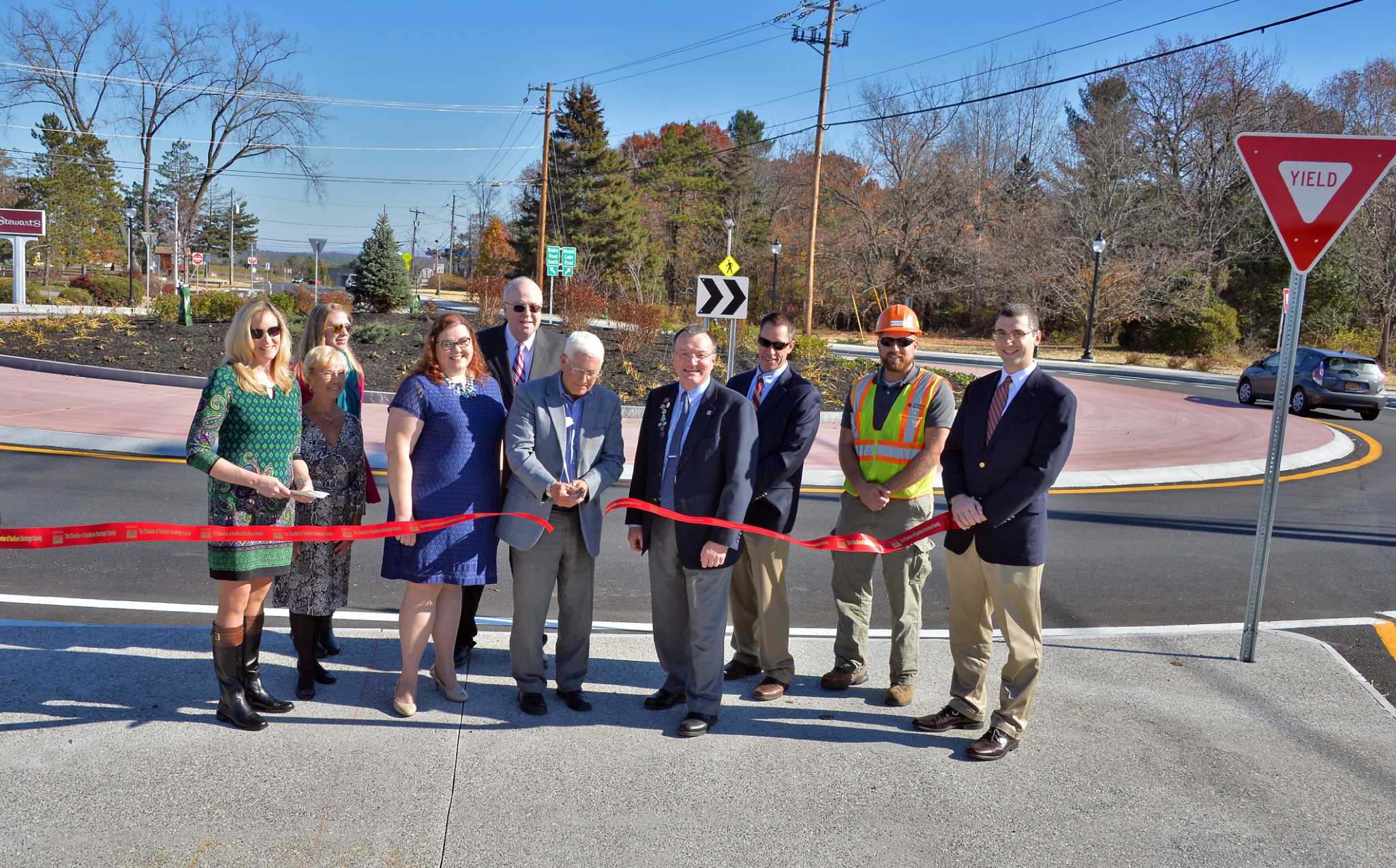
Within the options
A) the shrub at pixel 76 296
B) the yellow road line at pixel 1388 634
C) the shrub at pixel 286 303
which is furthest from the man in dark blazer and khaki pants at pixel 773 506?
the shrub at pixel 76 296

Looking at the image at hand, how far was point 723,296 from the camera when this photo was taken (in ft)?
39.3

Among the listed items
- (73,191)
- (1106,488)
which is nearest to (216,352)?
(1106,488)

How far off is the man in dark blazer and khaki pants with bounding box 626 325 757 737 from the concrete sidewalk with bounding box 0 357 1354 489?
22.6 feet

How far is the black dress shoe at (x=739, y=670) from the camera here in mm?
5203

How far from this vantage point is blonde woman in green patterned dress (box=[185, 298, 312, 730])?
418cm

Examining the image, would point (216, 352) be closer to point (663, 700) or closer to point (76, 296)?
point (663, 700)

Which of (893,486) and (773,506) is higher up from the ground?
(893,486)

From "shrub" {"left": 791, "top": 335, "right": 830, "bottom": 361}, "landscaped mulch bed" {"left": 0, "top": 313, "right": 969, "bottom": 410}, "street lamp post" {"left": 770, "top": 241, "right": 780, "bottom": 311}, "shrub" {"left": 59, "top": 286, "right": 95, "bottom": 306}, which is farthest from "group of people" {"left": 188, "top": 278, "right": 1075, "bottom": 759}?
"shrub" {"left": 59, "top": 286, "right": 95, "bottom": 306}

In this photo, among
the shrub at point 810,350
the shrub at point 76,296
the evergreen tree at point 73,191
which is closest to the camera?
the shrub at point 810,350

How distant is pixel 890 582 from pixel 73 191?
60092 millimetres

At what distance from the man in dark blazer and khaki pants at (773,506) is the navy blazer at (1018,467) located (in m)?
0.80

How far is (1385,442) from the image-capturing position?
1731cm

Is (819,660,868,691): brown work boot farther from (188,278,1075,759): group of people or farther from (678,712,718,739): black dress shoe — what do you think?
(678,712,718,739): black dress shoe

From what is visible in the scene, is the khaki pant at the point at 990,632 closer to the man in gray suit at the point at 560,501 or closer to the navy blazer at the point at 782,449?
the navy blazer at the point at 782,449
